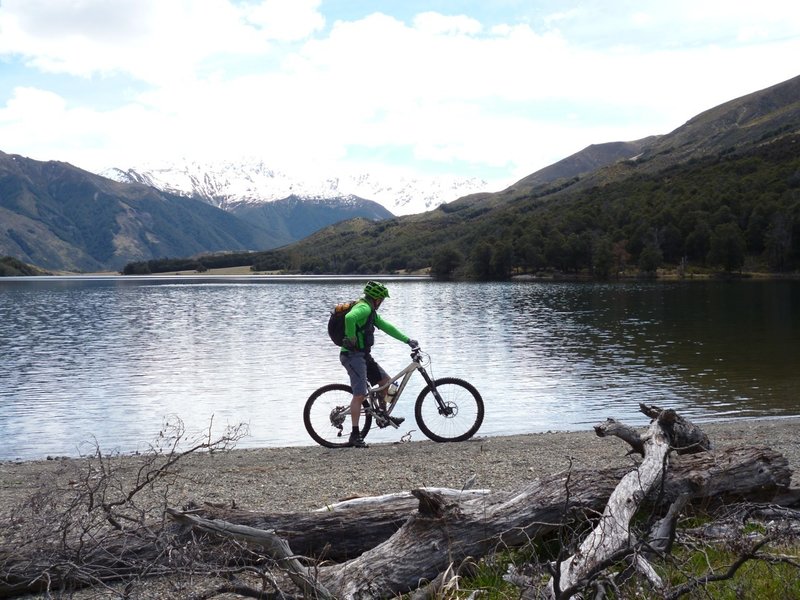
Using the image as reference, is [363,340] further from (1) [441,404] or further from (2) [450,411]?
(2) [450,411]

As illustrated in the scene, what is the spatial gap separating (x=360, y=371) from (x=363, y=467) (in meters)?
2.03

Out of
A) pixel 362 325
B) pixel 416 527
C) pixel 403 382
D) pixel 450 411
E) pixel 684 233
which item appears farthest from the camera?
pixel 684 233

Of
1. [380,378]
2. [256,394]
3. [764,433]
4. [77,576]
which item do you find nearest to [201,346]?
[256,394]

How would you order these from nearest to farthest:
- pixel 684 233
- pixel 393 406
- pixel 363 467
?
pixel 363 467 → pixel 393 406 → pixel 684 233

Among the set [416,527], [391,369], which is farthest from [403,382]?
[391,369]

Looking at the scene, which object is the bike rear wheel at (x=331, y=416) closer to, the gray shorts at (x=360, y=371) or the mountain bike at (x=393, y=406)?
the mountain bike at (x=393, y=406)

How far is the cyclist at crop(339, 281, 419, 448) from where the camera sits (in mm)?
13711

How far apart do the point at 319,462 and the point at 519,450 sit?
4.12 m

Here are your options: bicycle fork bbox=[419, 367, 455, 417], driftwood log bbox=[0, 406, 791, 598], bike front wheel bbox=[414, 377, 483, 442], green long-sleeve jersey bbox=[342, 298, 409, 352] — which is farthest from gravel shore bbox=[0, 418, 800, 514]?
green long-sleeve jersey bbox=[342, 298, 409, 352]

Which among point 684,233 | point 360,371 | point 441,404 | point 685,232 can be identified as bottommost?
point 441,404

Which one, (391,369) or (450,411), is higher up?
(450,411)

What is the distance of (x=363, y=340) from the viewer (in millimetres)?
13898

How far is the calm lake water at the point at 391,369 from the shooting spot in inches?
861

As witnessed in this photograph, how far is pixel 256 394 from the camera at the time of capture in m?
27.2
